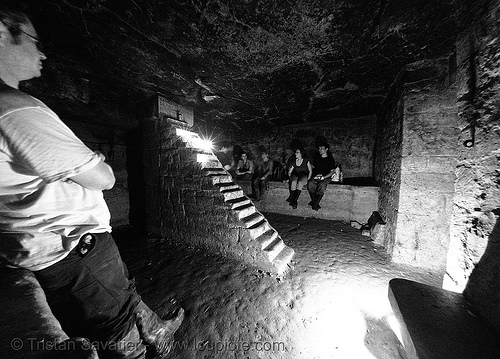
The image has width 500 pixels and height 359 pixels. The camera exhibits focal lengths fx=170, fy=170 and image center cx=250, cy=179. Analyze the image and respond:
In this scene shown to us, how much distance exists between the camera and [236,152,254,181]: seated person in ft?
22.5

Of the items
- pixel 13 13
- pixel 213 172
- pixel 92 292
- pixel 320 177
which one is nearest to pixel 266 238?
pixel 213 172

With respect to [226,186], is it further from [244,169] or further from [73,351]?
[244,169]

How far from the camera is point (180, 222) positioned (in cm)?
395

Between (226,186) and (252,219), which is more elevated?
(226,186)

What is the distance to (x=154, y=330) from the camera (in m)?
1.76

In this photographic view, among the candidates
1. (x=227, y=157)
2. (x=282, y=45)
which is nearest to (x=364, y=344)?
(x=282, y=45)

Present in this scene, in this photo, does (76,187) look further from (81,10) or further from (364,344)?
(364,344)

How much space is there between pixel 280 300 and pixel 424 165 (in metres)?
3.22

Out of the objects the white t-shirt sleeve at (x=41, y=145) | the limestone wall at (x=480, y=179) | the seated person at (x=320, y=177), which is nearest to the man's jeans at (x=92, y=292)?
the white t-shirt sleeve at (x=41, y=145)

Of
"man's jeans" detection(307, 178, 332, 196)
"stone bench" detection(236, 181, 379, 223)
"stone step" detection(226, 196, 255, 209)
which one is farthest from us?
"man's jeans" detection(307, 178, 332, 196)

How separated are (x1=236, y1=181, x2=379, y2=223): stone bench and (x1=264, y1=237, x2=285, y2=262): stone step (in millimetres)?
2511

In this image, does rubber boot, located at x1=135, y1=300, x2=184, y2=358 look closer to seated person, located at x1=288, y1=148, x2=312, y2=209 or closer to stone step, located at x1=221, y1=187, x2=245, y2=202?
stone step, located at x1=221, y1=187, x2=245, y2=202

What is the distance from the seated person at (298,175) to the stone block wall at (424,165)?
2.48m

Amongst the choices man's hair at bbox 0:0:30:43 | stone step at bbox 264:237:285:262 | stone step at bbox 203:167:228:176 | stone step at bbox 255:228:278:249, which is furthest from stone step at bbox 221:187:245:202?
man's hair at bbox 0:0:30:43
